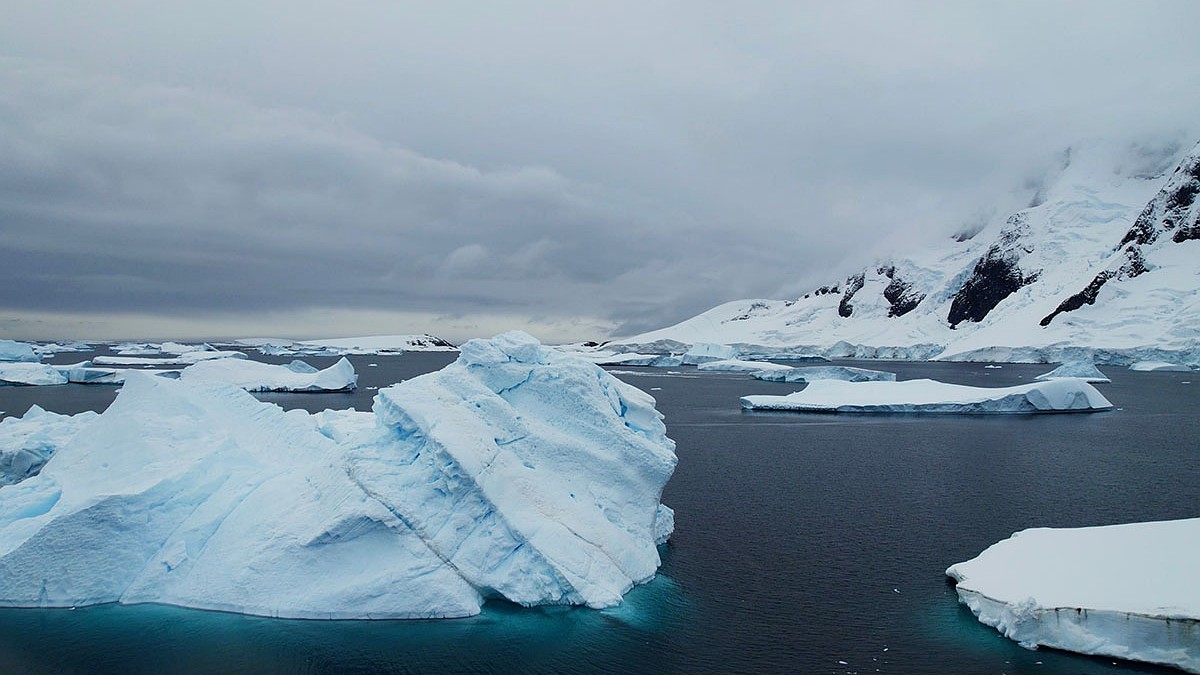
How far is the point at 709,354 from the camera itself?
81250 millimetres

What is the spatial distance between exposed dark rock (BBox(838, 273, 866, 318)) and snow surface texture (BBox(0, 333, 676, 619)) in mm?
123640

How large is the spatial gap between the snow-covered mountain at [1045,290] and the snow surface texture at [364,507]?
234ft

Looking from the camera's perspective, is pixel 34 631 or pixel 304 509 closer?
pixel 34 631

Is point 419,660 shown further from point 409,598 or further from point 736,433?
point 736,433

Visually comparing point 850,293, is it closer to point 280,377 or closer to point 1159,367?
point 1159,367

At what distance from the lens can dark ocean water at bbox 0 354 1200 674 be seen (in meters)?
8.63

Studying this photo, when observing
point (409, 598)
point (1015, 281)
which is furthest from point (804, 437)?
point (1015, 281)

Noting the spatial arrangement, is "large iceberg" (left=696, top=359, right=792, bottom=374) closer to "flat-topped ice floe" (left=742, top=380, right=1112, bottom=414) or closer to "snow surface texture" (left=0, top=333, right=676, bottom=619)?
"flat-topped ice floe" (left=742, top=380, right=1112, bottom=414)

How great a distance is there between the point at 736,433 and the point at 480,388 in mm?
16385

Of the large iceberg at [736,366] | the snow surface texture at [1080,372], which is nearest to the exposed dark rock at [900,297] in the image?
the large iceberg at [736,366]

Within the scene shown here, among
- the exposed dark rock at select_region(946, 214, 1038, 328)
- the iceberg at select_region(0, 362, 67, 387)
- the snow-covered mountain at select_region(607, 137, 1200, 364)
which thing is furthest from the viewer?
the exposed dark rock at select_region(946, 214, 1038, 328)

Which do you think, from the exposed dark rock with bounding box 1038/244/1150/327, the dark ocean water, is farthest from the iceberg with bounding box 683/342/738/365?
the dark ocean water

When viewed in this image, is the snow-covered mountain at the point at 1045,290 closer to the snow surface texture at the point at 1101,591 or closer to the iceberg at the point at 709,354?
the iceberg at the point at 709,354

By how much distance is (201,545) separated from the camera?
34.8 feet
